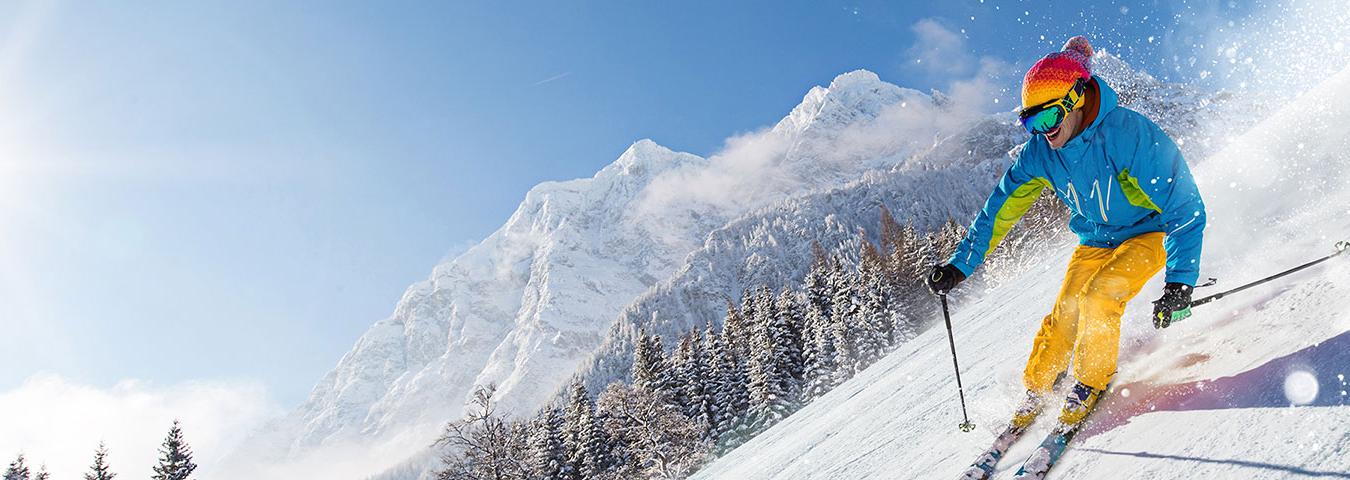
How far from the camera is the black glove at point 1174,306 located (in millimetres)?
3193

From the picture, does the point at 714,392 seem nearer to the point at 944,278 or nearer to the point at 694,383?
the point at 694,383

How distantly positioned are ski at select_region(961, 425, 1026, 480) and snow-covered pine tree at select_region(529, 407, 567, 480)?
34.6 m

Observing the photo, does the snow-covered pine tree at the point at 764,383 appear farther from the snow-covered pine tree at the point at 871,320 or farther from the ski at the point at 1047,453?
the ski at the point at 1047,453

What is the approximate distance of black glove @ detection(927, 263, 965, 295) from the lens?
4.18m

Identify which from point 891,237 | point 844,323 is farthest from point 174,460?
point 891,237

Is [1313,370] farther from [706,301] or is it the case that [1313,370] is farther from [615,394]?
[706,301]

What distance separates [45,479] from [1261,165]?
47.5 metres

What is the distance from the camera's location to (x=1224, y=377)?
9.46 feet

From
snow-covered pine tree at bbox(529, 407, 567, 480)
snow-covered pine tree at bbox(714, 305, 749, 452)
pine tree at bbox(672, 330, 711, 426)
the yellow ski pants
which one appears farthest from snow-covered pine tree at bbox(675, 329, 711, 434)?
the yellow ski pants

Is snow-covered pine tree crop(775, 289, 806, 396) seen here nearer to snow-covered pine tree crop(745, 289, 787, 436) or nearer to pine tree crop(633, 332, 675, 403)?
snow-covered pine tree crop(745, 289, 787, 436)

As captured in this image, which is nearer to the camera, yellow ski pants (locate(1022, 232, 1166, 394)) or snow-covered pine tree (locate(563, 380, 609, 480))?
yellow ski pants (locate(1022, 232, 1166, 394))

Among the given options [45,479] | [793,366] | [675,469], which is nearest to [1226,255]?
[675,469]

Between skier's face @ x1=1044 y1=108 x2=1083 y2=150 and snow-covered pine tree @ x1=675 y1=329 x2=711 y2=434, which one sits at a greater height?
snow-covered pine tree @ x1=675 y1=329 x2=711 y2=434

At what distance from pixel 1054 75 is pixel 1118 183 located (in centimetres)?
66
